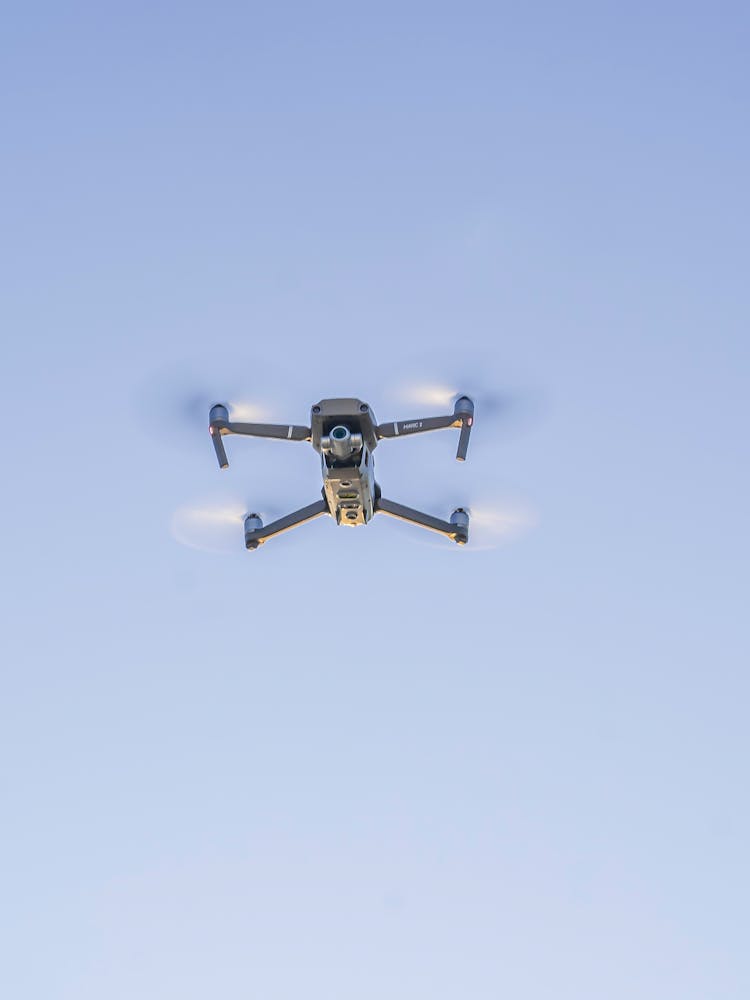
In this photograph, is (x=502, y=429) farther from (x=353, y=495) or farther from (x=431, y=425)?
(x=353, y=495)

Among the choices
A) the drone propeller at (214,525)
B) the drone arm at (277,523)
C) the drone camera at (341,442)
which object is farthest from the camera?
the drone propeller at (214,525)

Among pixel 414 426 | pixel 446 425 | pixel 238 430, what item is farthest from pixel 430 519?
pixel 238 430

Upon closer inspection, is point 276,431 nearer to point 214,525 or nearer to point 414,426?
point 414,426

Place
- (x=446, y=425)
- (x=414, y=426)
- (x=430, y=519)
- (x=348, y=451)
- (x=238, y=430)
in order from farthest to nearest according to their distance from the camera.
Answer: (x=430, y=519) → (x=238, y=430) → (x=446, y=425) → (x=414, y=426) → (x=348, y=451)

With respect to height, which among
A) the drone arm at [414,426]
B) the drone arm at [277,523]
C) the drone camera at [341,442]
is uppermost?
the drone arm at [414,426]

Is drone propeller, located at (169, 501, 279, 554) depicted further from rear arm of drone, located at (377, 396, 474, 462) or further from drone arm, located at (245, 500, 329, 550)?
rear arm of drone, located at (377, 396, 474, 462)

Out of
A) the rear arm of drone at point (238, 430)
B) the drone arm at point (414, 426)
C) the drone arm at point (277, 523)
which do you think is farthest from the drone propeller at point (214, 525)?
the drone arm at point (414, 426)

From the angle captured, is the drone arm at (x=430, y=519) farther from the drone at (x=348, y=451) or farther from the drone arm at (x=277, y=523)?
the drone arm at (x=277, y=523)

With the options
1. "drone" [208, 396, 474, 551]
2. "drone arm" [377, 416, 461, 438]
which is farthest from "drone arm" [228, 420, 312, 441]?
"drone arm" [377, 416, 461, 438]
